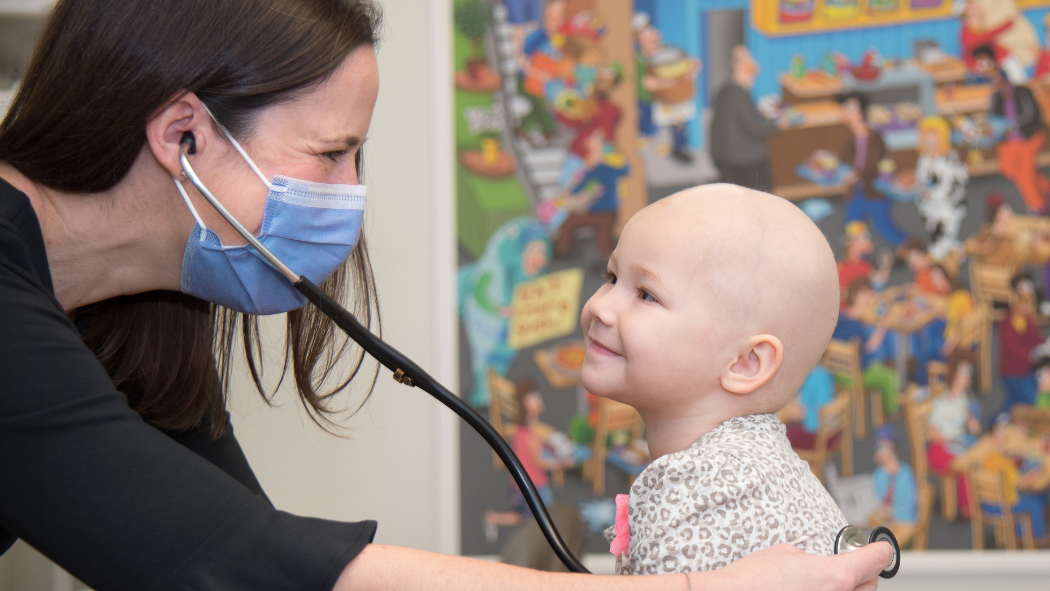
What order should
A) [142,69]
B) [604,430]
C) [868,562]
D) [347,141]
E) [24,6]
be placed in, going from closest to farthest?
1. [868,562]
2. [142,69]
3. [347,141]
4. [24,6]
5. [604,430]

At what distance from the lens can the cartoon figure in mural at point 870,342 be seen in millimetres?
1810

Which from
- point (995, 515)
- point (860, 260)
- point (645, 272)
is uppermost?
point (645, 272)

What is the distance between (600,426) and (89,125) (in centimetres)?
136

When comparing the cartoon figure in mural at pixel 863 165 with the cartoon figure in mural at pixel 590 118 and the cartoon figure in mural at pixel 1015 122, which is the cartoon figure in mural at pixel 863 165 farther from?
the cartoon figure in mural at pixel 590 118

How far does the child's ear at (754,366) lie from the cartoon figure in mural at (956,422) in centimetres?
119

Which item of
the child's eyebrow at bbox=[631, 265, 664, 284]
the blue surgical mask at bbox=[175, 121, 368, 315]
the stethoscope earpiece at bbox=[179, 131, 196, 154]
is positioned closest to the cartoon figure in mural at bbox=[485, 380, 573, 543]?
the blue surgical mask at bbox=[175, 121, 368, 315]

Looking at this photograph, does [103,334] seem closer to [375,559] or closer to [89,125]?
[89,125]

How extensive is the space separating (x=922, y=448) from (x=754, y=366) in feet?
3.95

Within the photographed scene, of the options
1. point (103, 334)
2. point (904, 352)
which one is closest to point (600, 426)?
point (904, 352)

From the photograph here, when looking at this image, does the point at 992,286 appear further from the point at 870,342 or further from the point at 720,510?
the point at 720,510

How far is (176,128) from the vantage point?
2.87 ft

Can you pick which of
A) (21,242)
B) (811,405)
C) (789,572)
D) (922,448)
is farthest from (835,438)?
(21,242)

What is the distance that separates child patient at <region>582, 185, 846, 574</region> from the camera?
783 mm

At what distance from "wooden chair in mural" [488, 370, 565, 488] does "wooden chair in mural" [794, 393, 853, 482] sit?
64 centimetres
